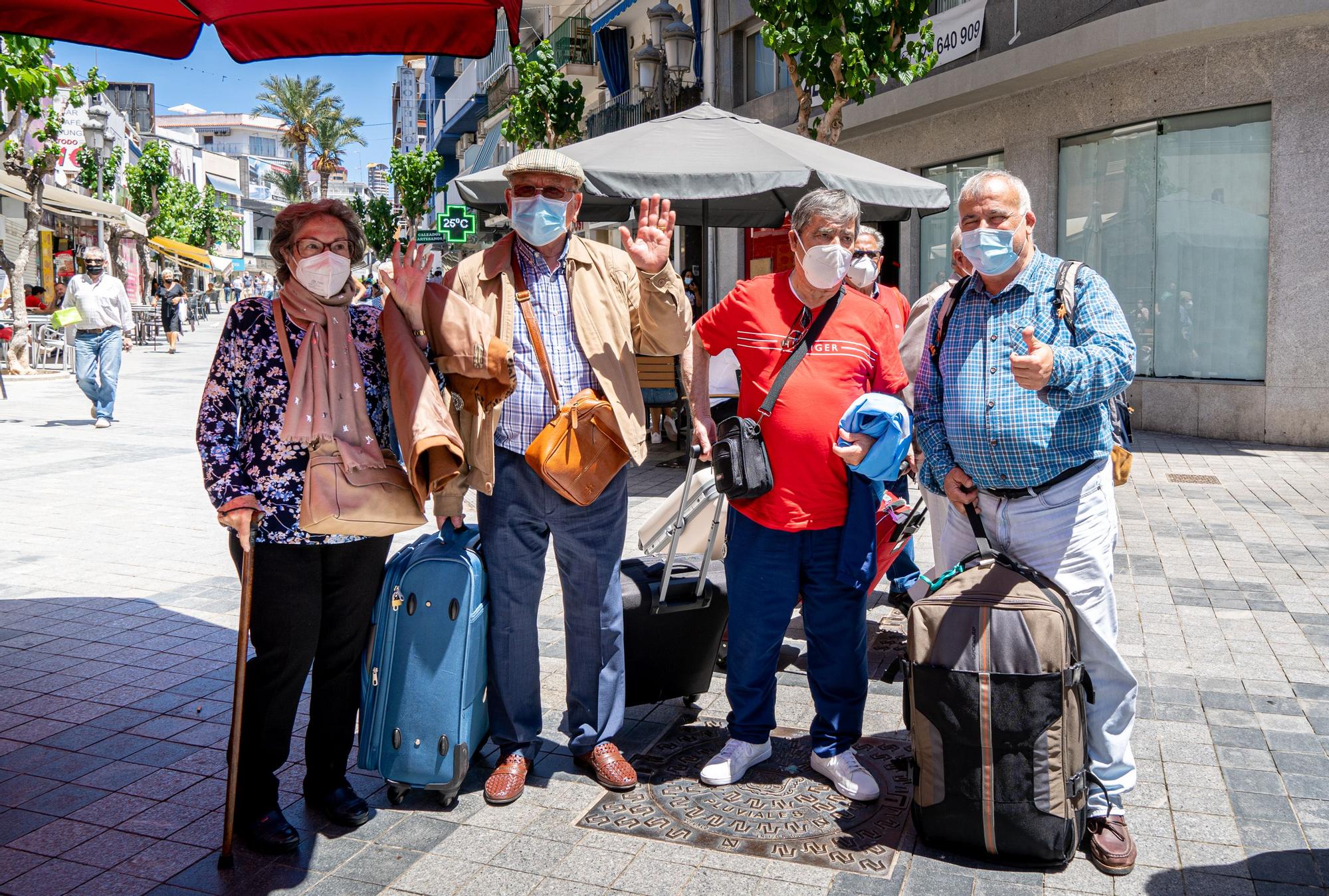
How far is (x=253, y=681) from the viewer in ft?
11.5

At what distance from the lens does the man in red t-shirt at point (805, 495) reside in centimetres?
373

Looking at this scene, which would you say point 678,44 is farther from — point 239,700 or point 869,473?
point 239,700

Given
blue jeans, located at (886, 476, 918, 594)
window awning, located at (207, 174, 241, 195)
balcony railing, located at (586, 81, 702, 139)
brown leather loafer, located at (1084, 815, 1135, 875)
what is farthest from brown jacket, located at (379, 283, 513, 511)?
window awning, located at (207, 174, 241, 195)

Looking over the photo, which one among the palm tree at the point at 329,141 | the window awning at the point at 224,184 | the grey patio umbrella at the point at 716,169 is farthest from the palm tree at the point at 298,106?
the grey patio umbrella at the point at 716,169

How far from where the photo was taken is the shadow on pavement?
333 centimetres

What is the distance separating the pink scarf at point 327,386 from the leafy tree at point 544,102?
61.8 feet

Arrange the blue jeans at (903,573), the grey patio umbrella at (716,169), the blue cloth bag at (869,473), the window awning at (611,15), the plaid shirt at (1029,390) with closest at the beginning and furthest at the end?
the plaid shirt at (1029,390), the blue cloth bag at (869,473), the blue jeans at (903,573), the grey patio umbrella at (716,169), the window awning at (611,15)

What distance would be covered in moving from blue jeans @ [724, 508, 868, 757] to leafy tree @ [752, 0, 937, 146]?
7933 mm

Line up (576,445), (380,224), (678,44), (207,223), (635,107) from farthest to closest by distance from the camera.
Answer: (380,224) < (207,223) < (635,107) < (678,44) < (576,445)

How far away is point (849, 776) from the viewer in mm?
3777

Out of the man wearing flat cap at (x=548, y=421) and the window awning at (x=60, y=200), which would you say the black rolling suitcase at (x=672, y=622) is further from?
the window awning at (x=60, y=200)

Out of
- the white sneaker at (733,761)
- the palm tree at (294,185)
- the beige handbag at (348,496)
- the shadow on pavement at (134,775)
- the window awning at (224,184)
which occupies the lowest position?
the shadow on pavement at (134,775)

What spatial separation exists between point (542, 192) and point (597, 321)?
46cm

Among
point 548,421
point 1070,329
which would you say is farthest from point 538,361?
point 1070,329
